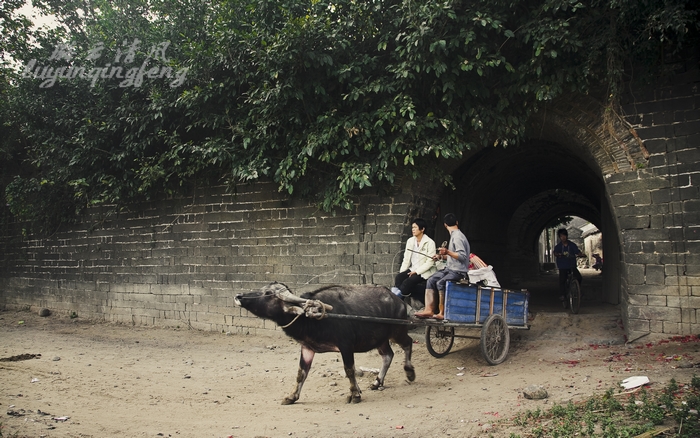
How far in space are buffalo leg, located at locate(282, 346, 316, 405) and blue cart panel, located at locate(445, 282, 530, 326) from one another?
5.34 ft

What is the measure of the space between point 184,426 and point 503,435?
2.89 m

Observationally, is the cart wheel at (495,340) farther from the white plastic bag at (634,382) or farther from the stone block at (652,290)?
the stone block at (652,290)

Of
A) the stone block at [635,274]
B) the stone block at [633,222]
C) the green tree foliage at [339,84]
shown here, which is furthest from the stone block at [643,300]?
the green tree foliage at [339,84]

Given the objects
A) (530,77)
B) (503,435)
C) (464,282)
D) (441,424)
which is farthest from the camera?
(530,77)

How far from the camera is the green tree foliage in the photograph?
6.67 meters

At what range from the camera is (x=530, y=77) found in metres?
7.08

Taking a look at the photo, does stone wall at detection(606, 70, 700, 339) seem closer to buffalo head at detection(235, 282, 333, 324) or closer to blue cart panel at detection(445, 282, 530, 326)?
blue cart panel at detection(445, 282, 530, 326)

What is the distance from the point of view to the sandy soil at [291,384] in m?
4.74

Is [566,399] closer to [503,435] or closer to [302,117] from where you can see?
[503,435]

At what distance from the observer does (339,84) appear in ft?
27.5

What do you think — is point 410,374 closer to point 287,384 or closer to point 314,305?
point 287,384

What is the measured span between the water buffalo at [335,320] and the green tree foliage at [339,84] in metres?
2.29

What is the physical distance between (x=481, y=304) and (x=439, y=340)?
4.34 ft

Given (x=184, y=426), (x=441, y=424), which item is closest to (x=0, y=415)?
(x=184, y=426)
